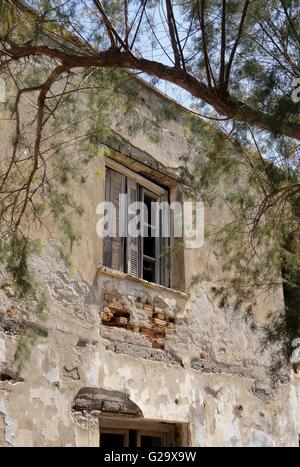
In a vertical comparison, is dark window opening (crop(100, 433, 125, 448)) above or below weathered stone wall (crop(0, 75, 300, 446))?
below

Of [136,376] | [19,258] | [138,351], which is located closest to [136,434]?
[136,376]

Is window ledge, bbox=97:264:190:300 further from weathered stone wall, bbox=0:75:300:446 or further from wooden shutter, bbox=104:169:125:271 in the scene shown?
wooden shutter, bbox=104:169:125:271

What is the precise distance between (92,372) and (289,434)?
3702 mm

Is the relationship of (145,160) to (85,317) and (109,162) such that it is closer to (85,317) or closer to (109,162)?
(109,162)

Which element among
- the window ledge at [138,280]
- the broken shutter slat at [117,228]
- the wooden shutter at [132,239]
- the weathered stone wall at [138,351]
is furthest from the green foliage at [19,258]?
the wooden shutter at [132,239]

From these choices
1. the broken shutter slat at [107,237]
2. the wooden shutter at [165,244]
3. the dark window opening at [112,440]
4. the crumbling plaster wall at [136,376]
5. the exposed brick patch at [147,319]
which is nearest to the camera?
the crumbling plaster wall at [136,376]

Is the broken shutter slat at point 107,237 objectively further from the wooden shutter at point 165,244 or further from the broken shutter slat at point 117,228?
the wooden shutter at point 165,244

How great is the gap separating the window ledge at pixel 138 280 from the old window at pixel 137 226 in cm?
21

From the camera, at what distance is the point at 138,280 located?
7277 mm

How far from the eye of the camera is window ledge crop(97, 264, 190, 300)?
695cm

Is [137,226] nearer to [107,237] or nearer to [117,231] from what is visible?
[117,231]

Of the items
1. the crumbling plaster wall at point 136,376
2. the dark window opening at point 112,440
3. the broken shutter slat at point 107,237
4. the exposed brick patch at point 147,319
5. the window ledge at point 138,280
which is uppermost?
the broken shutter slat at point 107,237

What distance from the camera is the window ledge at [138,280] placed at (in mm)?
6948

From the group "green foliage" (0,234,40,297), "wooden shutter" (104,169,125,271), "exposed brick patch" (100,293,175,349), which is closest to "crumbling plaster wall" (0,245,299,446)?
"exposed brick patch" (100,293,175,349)
